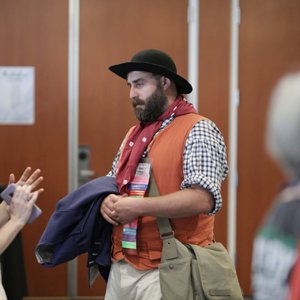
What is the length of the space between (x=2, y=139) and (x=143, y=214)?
6.34 ft

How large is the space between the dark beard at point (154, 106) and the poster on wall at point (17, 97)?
160 centimetres

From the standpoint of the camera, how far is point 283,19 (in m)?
3.27

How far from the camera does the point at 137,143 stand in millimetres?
1829

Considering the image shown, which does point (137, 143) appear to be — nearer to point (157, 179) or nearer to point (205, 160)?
point (157, 179)

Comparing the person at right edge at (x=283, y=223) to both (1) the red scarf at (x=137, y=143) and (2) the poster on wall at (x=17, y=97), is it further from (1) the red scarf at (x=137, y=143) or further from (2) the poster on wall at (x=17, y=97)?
(2) the poster on wall at (x=17, y=97)

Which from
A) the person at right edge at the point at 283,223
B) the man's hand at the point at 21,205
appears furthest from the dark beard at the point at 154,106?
the person at right edge at the point at 283,223

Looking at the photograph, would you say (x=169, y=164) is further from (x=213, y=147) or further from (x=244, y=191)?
(x=244, y=191)

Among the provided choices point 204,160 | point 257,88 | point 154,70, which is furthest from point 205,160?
point 257,88

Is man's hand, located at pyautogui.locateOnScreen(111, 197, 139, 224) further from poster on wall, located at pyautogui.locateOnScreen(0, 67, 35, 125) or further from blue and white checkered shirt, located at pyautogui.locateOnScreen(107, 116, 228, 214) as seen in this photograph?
poster on wall, located at pyautogui.locateOnScreen(0, 67, 35, 125)

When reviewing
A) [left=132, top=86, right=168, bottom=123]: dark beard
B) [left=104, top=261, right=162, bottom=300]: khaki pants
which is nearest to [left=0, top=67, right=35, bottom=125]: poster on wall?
[left=132, top=86, right=168, bottom=123]: dark beard

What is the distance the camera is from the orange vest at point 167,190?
1.71m

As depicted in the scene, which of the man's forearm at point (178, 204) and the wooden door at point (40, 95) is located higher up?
the wooden door at point (40, 95)

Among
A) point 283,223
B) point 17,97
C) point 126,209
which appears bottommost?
point 126,209

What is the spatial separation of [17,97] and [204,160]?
2.02 metres
